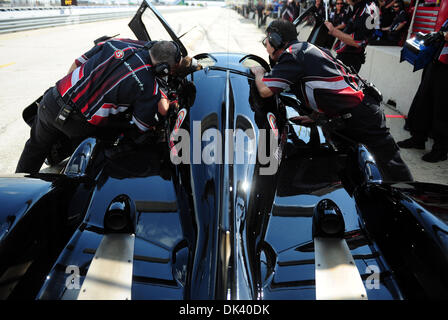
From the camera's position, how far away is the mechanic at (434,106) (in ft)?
13.4

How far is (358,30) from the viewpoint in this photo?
5262 millimetres

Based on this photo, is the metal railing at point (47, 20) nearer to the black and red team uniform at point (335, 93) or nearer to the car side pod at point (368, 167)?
the black and red team uniform at point (335, 93)

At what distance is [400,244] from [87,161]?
193cm

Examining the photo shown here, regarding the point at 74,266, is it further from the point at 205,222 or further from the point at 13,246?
the point at 205,222

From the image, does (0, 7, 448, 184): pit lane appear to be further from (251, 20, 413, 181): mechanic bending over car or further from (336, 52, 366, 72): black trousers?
(336, 52, 366, 72): black trousers

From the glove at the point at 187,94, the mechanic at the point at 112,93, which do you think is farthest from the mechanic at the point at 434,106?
the mechanic at the point at 112,93

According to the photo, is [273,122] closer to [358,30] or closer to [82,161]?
[82,161]

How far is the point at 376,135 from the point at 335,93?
2.36 ft

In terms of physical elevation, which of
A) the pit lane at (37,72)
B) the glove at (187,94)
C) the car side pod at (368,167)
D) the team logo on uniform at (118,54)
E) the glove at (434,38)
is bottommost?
the pit lane at (37,72)

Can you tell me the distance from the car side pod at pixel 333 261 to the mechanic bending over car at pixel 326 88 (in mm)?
1188

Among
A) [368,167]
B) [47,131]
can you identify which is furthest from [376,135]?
[47,131]

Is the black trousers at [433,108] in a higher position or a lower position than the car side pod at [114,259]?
lower

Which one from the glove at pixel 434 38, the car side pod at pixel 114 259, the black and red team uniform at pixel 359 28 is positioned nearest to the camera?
the car side pod at pixel 114 259

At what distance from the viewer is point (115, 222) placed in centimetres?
170
